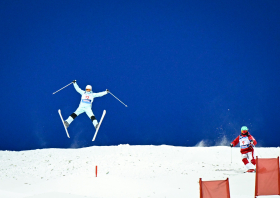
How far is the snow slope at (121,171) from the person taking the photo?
688 cm

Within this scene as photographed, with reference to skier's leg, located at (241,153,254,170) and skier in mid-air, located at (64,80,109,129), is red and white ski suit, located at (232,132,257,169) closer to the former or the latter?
skier's leg, located at (241,153,254,170)

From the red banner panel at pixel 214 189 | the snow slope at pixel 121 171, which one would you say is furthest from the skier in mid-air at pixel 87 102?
the red banner panel at pixel 214 189

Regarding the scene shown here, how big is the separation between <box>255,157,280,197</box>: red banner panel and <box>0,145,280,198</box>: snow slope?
31.6 inches

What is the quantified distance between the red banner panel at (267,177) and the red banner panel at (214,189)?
1336 millimetres

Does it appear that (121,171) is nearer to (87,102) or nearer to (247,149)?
(87,102)

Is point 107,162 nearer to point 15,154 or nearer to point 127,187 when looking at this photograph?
point 127,187

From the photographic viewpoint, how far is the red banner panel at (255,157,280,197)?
5.50 m

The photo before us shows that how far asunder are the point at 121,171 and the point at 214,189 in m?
5.28

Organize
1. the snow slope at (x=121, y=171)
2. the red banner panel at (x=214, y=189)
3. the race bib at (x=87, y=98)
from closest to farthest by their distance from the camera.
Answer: the red banner panel at (x=214, y=189) → the snow slope at (x=121, y=171) → the race bib at (x=87, y=98)

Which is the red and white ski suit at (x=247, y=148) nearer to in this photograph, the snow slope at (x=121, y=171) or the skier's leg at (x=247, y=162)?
the skier's leg at (x=247, y=162)

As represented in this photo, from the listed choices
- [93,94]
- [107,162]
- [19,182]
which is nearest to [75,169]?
[107,162]

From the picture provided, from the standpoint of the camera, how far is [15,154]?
13094 mm

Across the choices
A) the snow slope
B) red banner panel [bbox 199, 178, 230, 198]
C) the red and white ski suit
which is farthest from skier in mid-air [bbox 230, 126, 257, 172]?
red banner panel [bbox 199, 178, 230, 198]

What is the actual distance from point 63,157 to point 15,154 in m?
2.82
